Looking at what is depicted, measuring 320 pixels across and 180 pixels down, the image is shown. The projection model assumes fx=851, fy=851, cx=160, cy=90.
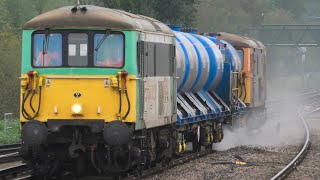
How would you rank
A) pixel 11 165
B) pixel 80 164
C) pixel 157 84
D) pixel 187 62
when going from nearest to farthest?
pixel 80 164 < pixel 157 84 < pixel 11 165 < pixel 187 62

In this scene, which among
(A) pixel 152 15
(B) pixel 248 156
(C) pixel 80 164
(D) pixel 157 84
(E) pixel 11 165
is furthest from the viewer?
(A) pixel 152 15

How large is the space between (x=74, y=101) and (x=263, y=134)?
17.7m

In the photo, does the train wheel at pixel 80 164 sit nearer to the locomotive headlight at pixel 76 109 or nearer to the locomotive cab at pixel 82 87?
the locomotive cab at pixel 82 87

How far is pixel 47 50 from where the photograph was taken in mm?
14914

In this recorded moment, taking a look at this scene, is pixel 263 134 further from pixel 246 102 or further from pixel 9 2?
pixel 9 2

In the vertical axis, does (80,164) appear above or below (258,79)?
below

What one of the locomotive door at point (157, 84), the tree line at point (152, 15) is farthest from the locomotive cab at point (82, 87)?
the tree line at point (152, 15)

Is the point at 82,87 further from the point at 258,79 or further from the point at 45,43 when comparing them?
the point at 258,79

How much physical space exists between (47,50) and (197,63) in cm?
716

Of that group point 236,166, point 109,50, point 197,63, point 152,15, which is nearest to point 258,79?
point 197,63

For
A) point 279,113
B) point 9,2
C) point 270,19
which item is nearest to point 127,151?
point 279,113

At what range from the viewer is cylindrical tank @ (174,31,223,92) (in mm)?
19984

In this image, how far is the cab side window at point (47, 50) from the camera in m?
14.8

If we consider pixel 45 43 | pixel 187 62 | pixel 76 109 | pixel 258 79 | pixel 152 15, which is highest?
pixel 152 15
